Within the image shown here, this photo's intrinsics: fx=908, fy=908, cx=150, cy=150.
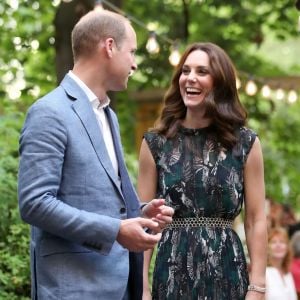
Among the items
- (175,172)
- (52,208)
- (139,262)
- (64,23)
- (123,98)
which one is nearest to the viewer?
(52,208)

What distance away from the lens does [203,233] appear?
438 centimetres

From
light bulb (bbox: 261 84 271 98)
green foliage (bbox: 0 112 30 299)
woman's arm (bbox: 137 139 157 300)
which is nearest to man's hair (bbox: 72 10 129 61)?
woman's arm (bbox: 137 139 157 300)

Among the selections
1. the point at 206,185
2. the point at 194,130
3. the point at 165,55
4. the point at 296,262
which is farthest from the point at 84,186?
the point at 165,55

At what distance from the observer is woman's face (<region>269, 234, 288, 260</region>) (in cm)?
838

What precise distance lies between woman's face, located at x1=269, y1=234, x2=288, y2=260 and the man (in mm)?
4773

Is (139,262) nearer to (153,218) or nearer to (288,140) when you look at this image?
(153,218)

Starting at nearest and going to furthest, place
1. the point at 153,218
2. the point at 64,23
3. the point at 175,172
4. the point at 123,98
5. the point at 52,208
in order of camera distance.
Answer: the point at 52,208
the point at 153,218
the point at 175,172
the point at 64,23
the point at 123,98

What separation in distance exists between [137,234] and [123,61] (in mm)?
732

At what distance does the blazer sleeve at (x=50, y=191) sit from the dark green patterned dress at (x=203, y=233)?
104 cm

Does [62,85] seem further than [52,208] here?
Yes

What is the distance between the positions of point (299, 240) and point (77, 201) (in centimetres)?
705

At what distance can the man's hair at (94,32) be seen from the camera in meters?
3.59

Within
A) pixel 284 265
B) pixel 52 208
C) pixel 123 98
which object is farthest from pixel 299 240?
pixel 52 208

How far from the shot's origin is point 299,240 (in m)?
10.2
